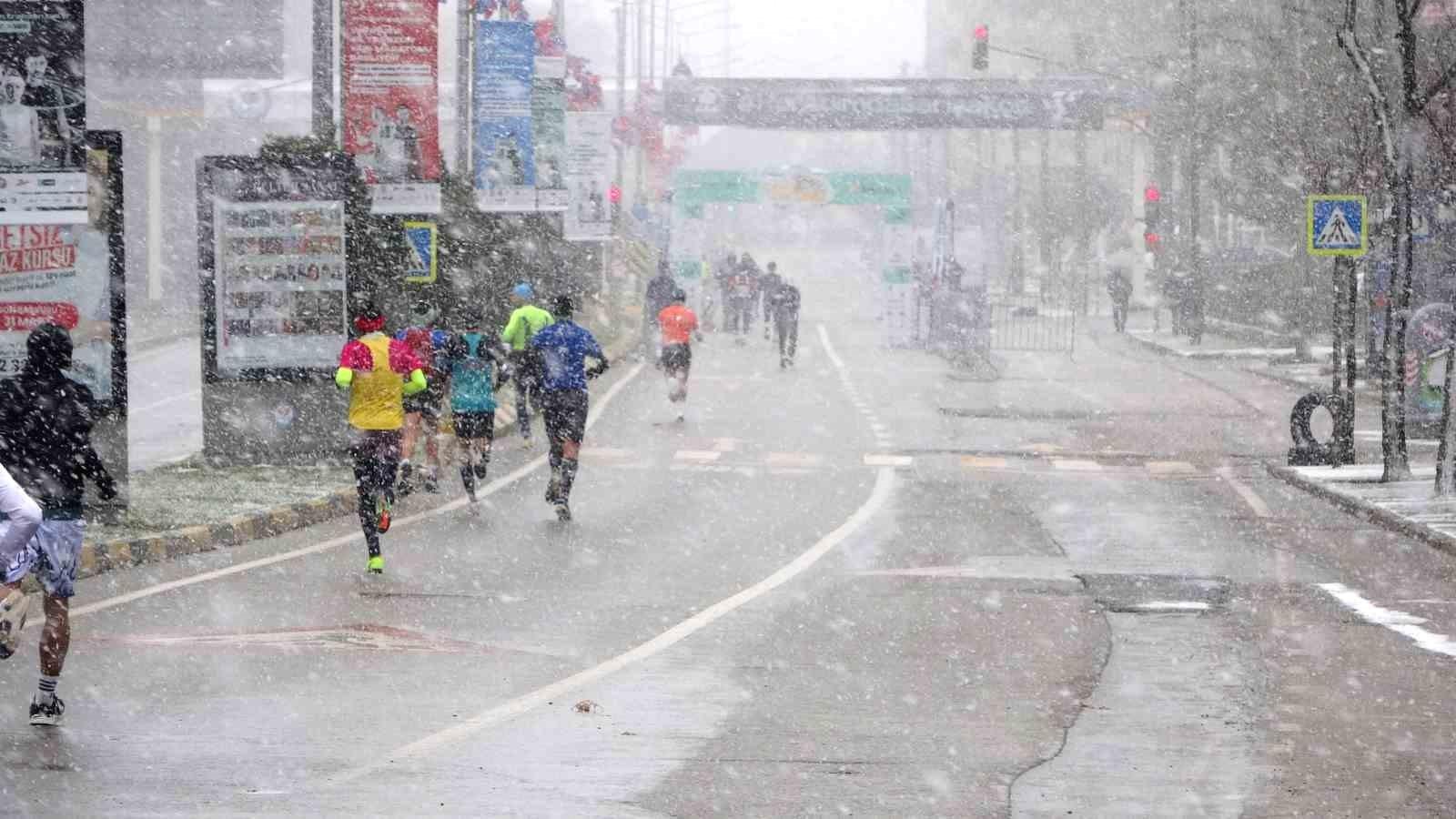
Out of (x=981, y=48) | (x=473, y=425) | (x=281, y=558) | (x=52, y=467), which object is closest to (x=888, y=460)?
(x=473, y=425)

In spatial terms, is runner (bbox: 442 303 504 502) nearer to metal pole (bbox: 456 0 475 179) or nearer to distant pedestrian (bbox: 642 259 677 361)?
metal pole (bbox: 456 0 475 179)

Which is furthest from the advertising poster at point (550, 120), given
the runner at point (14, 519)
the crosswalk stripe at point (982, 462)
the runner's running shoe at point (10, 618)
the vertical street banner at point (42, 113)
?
the runner at point (14, 519)

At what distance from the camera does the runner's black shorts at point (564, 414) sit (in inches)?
754

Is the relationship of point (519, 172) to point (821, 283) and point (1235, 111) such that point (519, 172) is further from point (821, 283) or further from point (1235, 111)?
point (821, 283)

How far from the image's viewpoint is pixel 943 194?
105812mm

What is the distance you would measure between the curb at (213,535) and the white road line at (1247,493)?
786 cm

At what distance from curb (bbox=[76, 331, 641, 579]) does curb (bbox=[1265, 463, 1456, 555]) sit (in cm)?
860

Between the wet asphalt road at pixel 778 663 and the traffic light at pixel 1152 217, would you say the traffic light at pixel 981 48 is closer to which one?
the traffic light at pixel 1152 217

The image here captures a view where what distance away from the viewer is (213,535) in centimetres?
1670

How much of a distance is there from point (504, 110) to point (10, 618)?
23428 millimetres

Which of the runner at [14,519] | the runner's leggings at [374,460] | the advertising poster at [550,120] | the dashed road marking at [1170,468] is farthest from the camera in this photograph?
the advertising poster at [550,120]

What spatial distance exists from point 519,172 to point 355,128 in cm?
830

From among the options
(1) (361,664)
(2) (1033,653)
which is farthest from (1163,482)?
(1) (361,664)

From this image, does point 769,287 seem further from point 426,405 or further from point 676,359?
point 426,405
